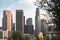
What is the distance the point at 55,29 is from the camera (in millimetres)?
8141

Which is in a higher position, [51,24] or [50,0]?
[50,0]

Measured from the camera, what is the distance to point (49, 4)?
800 centimetres

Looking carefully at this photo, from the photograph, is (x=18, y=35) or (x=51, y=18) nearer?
(x=51, y=18)

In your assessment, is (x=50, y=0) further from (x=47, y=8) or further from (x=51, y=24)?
(x=51, y=24)

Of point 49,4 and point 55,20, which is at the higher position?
point 49,4

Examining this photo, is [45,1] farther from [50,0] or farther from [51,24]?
[51,24]

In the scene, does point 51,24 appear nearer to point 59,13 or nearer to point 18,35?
point 59,13

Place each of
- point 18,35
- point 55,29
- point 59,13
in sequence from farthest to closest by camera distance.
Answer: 1. point 18,35
2. point 55,29
3. point 59,13

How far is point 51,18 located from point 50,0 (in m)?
0.61

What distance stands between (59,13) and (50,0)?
69cm

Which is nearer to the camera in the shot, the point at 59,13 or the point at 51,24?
the point at 59,13

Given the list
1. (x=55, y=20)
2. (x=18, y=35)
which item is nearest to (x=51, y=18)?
(x=55, y=20)

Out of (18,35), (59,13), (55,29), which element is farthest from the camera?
(18,35)

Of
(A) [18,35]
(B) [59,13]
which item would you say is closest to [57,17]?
(B) [59,13]
